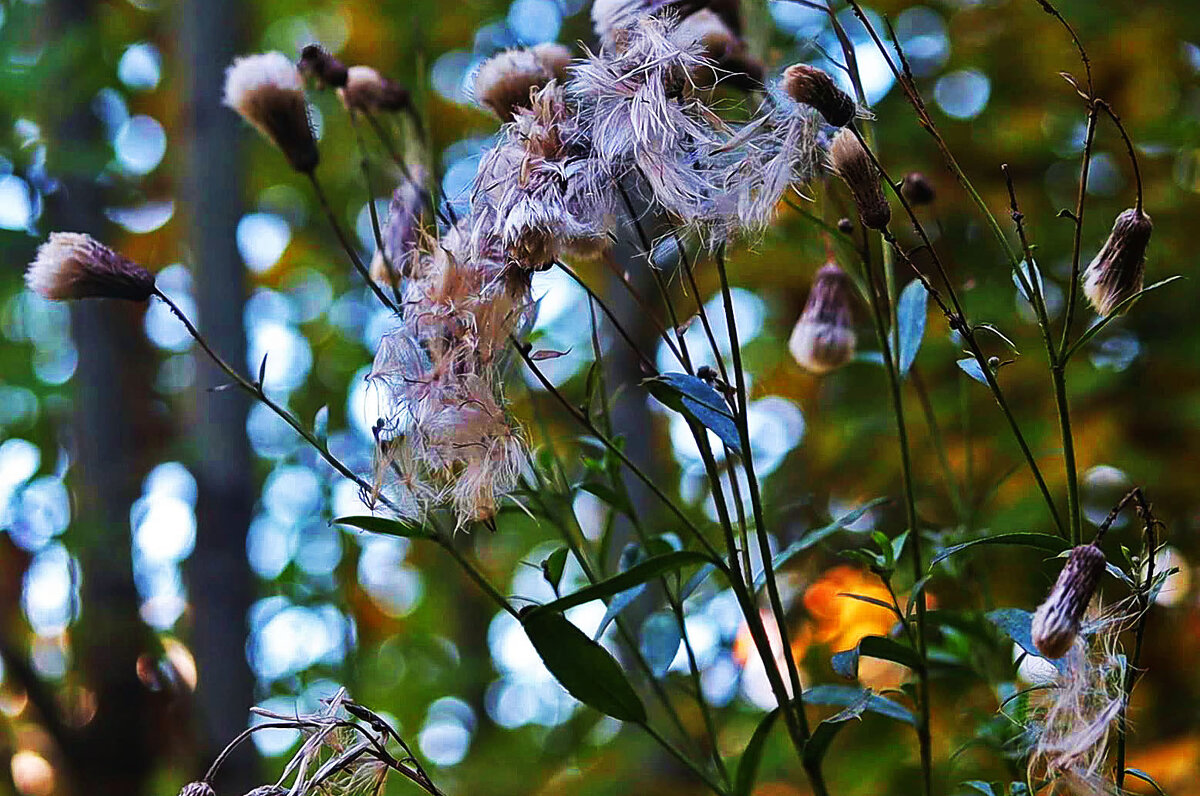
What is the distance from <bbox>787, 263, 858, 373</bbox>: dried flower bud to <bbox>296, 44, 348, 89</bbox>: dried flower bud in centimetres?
31

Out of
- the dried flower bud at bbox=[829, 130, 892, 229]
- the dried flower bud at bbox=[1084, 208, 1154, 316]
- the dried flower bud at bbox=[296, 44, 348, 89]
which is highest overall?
the dried flower bud at bbox=[296, 44, 348, 89]

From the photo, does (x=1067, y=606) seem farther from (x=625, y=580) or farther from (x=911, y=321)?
(x=911, y=321)

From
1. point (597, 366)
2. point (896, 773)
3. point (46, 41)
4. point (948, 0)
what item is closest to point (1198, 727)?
point (896, 773)

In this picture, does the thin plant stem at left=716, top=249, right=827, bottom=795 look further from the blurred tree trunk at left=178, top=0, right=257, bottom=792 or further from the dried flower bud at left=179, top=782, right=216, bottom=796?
Result: the blurred tree trunk at left=178, top=0, right=257, bottom=792

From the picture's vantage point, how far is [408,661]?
8.82 feet

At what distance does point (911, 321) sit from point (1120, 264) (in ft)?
0.54

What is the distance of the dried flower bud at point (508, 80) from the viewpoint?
1.89 ft

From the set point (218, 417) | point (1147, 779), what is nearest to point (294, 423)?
point (1147, 779)

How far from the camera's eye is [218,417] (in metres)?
1.55

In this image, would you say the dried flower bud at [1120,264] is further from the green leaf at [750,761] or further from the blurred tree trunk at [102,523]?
the blurred tree trunk at [102,523]

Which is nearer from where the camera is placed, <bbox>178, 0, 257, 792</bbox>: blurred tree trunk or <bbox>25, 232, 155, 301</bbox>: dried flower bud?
<bbox>25, 232, 155, 301</bbox>: dried flower bud

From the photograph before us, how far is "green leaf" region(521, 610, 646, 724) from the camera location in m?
0.50

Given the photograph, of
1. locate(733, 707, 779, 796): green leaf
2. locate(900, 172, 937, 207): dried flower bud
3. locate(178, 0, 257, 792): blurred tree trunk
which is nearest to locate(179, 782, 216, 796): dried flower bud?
locate(733, 707, 779, 796): green leaf

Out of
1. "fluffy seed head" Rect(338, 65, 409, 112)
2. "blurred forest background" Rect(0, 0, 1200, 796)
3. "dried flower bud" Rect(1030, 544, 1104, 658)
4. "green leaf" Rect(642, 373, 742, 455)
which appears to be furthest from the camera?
"blurred forest background" Rect(0, 0, 1200, 796)
